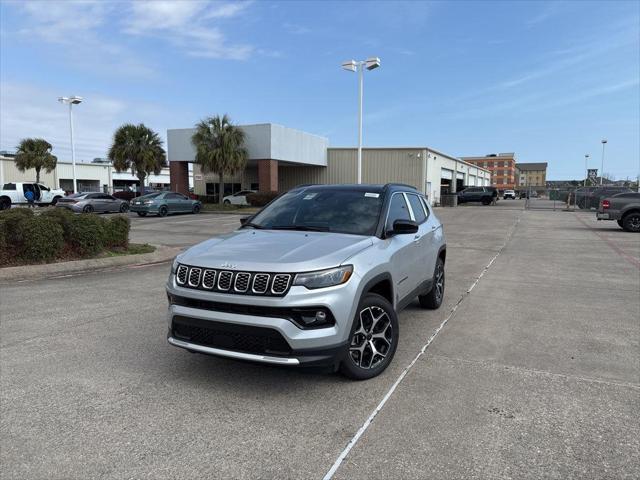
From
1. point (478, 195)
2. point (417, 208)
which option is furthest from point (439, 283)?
point (478, 195)

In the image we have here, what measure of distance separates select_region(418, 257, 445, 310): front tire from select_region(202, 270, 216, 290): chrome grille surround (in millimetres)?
3445

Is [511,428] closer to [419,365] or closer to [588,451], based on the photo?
[588,451]

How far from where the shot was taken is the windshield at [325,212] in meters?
4.50

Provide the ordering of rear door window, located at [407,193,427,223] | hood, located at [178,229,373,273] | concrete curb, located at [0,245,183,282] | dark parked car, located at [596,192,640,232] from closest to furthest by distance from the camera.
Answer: hood, located at [178,229,373,273] → rear door window, located at [407,193,427,223] → concrete curb, located at [0,245,183,282] → dark parked car, located at [596,192,640,232]

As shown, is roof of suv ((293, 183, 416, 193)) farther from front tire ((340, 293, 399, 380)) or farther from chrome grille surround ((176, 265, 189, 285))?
chrome grille surround ((176, 265, 189, 285))

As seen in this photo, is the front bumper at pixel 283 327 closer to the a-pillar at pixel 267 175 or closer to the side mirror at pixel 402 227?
the side mirror at pixel 402 227

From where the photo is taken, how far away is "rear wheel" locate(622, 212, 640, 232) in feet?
61.2

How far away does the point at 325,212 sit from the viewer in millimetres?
4758

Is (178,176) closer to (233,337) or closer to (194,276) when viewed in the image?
(194,276)

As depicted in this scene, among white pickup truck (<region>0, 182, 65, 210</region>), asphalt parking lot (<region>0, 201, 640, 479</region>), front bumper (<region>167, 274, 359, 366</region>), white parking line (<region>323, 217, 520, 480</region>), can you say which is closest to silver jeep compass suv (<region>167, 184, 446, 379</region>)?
front bumper (<region>167, 274, 359, 366</region>)

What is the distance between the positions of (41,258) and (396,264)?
779 centimetres

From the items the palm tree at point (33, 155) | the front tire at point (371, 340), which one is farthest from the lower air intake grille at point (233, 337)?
the palm tree at point (33, 155)

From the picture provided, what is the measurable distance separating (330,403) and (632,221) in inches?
783

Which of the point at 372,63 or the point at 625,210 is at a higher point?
the point at 372,63
